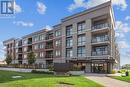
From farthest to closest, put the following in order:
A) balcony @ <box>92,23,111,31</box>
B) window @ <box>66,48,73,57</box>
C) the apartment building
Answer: window @ <box>66,48,73,57</box>, the apartment building, balcony @ <box>92,23,111,31</box>

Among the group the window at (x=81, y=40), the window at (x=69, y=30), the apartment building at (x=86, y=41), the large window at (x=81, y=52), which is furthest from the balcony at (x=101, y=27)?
the window at (x=69, y=30)

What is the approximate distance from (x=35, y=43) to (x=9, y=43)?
27141mm

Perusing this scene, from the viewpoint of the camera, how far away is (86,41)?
1991 inches

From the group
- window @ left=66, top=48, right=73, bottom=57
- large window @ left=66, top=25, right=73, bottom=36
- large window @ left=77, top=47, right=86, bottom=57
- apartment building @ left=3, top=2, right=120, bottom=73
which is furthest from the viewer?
large window @ left=66, top=25, right=73, bottom=36

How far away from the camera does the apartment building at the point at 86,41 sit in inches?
1813

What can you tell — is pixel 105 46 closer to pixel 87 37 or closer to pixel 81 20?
pixel 87 37

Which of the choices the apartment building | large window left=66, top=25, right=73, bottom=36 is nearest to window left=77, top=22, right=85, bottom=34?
the apartment building

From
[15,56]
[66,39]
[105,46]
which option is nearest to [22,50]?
[15,56]

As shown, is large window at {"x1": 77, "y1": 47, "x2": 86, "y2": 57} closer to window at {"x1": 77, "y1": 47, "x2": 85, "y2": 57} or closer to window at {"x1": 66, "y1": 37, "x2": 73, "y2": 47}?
window at {"x1": 77, "y1": 47, "x2": 85, "y2": 57}

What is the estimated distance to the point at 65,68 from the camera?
38438mm

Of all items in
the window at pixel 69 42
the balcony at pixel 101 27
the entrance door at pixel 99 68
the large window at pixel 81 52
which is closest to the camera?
the balcony at pixel 101 27

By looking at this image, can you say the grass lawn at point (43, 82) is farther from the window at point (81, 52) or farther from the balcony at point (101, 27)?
the window at point (81, 52)

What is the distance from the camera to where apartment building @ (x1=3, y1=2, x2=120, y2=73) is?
46.0m

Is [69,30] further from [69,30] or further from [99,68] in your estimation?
[99,68]
